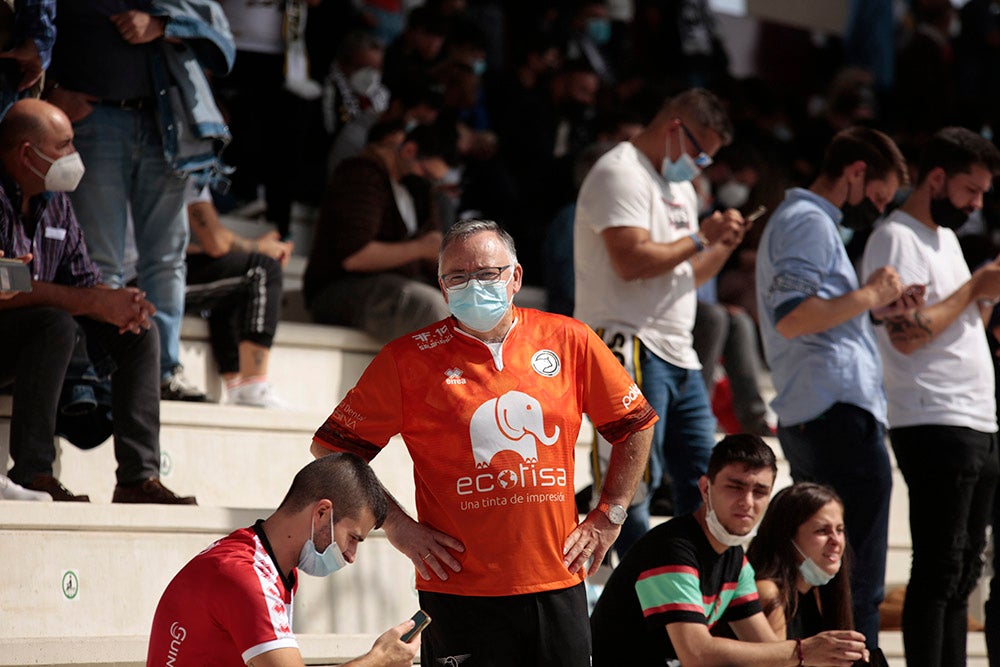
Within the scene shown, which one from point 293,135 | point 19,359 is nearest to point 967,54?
point 293,135

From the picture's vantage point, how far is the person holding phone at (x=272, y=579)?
2623 millimetres

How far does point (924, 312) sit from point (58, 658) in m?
2.53

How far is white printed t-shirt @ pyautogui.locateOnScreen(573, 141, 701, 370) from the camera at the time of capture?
4.08m

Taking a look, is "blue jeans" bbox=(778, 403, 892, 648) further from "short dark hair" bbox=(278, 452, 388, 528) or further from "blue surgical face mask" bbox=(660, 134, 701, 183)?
"short dark hair" bbox=(278, 452, 388, 528)

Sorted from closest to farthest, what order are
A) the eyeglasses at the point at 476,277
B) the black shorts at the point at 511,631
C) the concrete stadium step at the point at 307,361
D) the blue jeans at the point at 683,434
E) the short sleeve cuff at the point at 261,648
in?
the short sleeve cuff at the point at 261,648
the black shorts at the point at 511,631
the eyeglasses at the point at 476,277
the blue jeans at the point at 683,434
the concrete stadium step at the point at 307,361

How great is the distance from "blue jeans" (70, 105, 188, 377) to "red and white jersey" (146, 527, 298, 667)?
183cm

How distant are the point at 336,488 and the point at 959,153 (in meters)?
2.42

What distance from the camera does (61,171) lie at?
3.96 metres

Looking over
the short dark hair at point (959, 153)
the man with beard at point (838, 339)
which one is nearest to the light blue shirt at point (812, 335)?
the man with beard at point (838, 339)

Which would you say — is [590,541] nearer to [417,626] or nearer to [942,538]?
[417,626]

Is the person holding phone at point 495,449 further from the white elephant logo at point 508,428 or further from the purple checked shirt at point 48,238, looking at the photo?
the purple checked shirt at point 48,238

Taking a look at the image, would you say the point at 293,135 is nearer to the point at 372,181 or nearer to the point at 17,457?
the point at 372,181

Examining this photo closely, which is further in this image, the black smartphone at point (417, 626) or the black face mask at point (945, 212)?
the black face mask at point (945, 212)

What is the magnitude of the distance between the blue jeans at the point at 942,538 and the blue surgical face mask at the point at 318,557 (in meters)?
1.94
